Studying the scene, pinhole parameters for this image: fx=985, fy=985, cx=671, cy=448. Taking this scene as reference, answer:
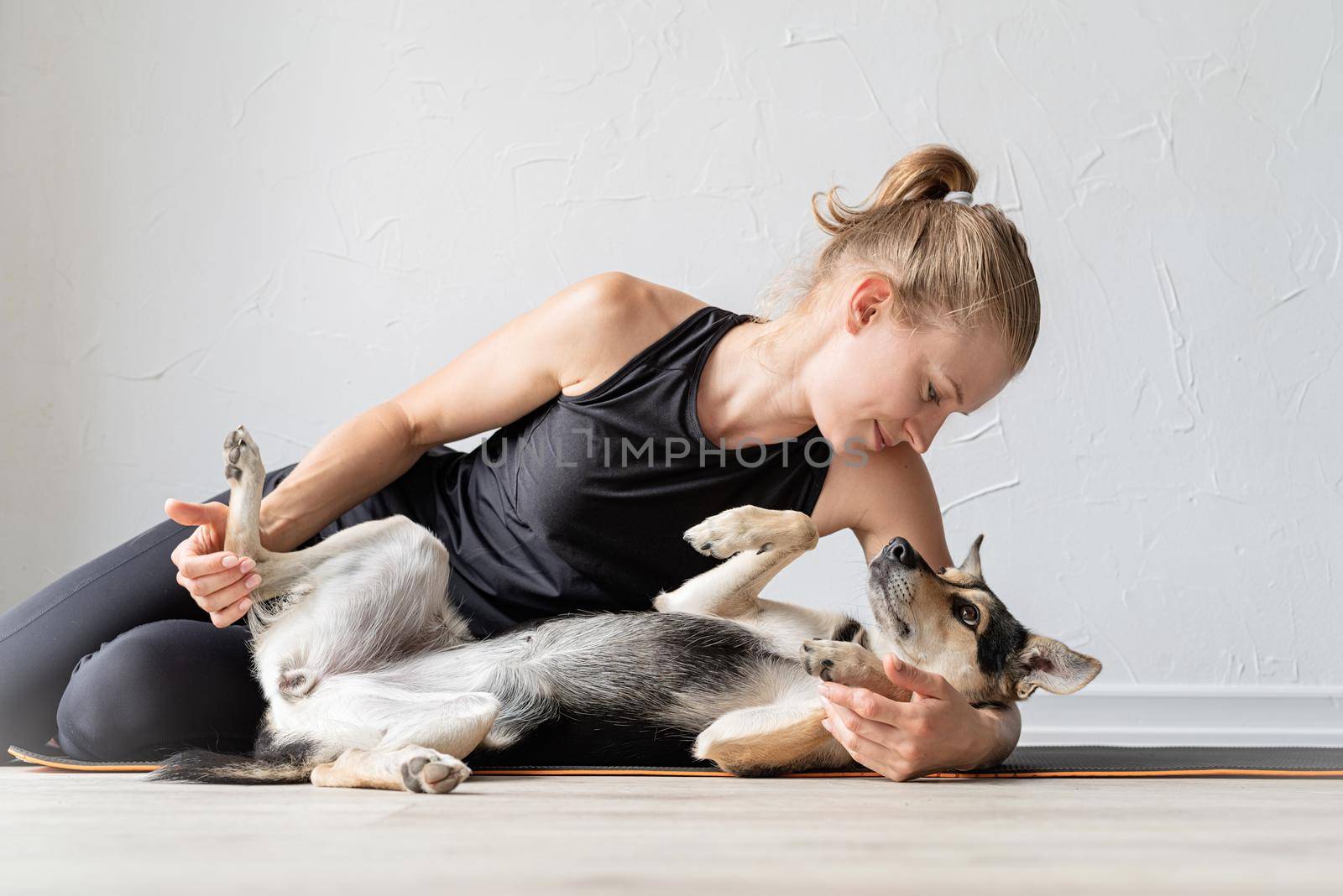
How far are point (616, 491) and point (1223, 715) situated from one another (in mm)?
1948

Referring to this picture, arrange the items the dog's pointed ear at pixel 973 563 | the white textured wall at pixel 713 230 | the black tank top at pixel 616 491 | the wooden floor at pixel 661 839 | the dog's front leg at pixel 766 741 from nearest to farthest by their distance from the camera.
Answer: the wooden floor at pixel 661 839 < the dog's front leg at pixel 766 741 < the black tank top at pixel 616 491 < the dog's pointed ear at pixel 973 563 < the white textured wall at pixel 713 230

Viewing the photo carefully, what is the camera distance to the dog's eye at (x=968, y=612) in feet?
5.51

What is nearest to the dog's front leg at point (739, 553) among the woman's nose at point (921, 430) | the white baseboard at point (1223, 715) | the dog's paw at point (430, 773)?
the woman's nose at point (921, 430)

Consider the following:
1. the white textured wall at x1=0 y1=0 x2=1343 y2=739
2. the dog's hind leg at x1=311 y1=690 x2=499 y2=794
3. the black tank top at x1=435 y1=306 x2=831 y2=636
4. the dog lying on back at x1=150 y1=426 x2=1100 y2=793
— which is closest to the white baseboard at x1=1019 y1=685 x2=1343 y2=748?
the white textured wall at x1=0 y1=0 x2=1343 y2=739

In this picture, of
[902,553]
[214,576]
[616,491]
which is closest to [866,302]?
[902,553]

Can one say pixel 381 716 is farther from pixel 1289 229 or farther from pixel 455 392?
pixel 1289 229

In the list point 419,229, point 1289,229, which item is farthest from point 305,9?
point 1289,229

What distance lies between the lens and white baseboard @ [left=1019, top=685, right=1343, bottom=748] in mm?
2643

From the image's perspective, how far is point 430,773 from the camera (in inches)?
48.9

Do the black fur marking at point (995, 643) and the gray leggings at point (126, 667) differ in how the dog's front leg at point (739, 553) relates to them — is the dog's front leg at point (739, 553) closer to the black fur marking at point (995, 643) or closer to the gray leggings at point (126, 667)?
the black fur marking at point (995, 643)

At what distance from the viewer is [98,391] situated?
104 inches

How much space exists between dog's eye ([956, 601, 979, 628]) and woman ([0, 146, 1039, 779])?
159mm

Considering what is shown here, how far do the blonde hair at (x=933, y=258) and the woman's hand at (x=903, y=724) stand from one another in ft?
1.83

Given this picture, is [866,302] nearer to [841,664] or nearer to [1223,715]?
[841,664]
